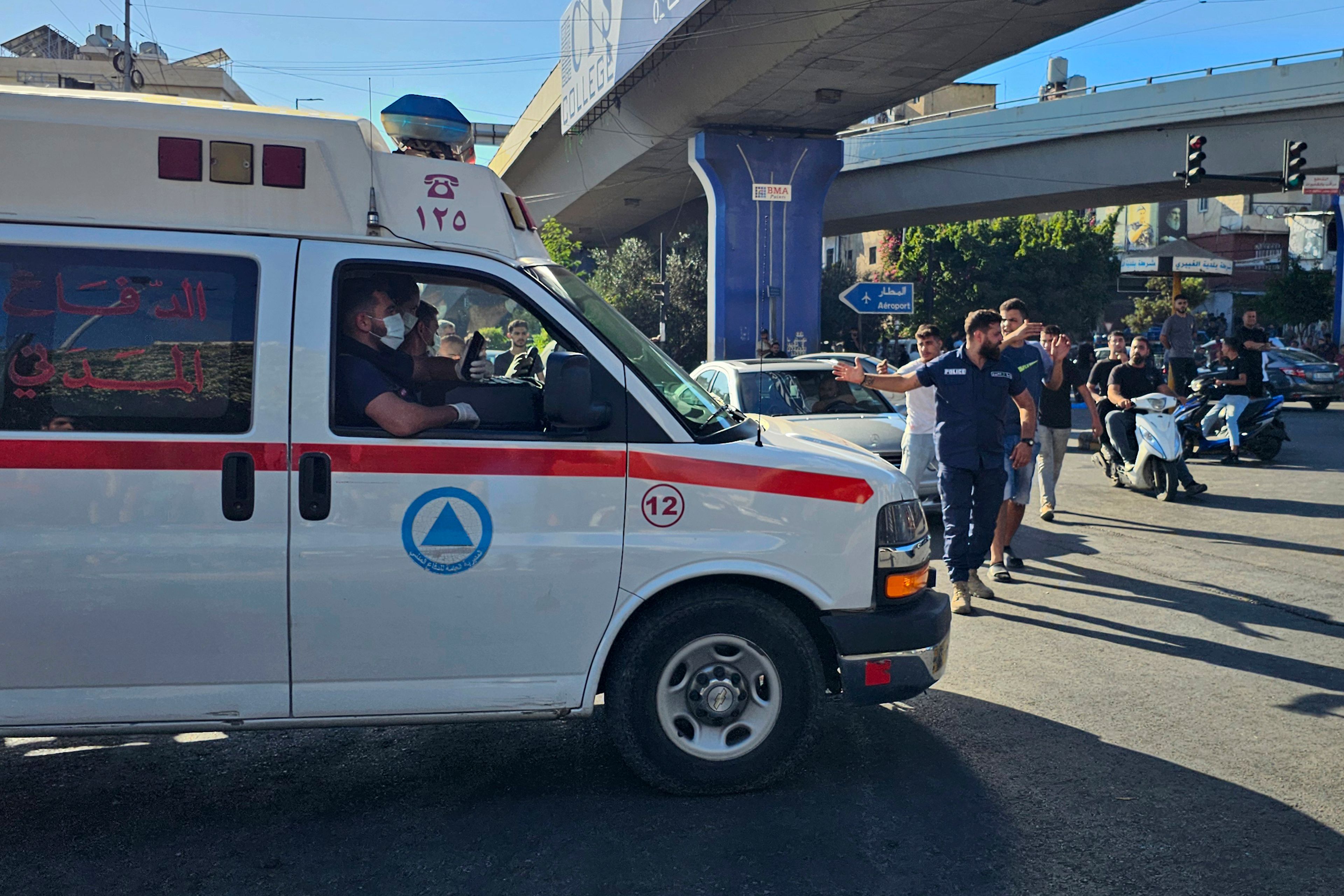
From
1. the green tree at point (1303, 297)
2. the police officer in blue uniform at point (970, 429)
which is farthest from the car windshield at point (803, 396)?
the green tree at point (1303, 297)

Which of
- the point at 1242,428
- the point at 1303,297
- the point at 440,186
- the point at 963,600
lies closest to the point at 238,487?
the point at 440,186

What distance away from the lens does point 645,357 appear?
14.2ft

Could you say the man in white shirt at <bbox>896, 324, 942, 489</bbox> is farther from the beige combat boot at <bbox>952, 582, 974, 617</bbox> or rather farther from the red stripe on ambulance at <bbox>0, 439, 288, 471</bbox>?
the red stripe on ambulance at <bbox>0, 439, 288, 471</bbox>

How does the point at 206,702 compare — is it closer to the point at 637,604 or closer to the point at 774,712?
the point at 637,604

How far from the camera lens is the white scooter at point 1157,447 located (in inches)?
459

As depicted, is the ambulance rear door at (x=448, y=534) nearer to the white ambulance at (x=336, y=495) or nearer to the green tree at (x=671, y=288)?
the white ambulance at (x=336, y=495)

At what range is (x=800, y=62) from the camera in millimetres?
19578

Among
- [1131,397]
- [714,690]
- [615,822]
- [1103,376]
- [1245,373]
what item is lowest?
[615,822]

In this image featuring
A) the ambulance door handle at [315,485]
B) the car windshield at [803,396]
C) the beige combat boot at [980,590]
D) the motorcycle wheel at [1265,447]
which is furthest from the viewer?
the motorcycle wheel at [1265,447]

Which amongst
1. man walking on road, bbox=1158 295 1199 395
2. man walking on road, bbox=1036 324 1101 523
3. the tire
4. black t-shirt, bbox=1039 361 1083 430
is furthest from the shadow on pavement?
man walking on road, bbox=1158 295 1199 395

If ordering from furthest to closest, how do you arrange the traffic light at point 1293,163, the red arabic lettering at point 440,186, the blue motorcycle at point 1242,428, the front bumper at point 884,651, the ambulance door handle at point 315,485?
1. the traffic light at point 1293,163
2. the blue motorcycle at point 1242,428
3. the front bumper at point 884,651
4. the red arabic lettering at point 440,186
5. the ambulance door handle at point 315,485

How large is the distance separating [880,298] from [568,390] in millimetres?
17243

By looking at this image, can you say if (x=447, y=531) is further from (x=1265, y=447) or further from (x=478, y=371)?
(x=1265, y=447)

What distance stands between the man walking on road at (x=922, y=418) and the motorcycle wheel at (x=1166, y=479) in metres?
4.10
